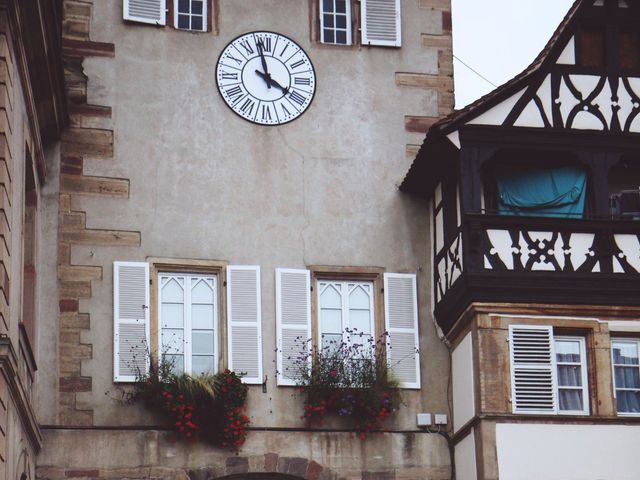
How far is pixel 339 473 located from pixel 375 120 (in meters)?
4.27

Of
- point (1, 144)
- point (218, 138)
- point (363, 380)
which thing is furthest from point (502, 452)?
point (1, 144)

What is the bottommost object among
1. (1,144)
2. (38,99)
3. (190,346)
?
(190,346)

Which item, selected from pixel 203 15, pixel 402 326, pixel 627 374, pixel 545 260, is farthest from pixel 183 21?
pixel 627 374

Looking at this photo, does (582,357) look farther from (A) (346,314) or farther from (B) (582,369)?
(A) (346,314)

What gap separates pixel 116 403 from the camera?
19.1m

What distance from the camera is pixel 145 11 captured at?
20.6 meters

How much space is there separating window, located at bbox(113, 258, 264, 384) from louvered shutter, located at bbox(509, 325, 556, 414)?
280 cm

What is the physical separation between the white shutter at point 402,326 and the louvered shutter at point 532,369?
1.43m

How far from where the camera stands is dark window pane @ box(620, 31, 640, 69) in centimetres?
2078

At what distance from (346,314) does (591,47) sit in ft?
13.8

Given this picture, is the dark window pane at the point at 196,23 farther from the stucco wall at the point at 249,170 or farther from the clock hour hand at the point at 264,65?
the clock hour hand at the point at 264,65

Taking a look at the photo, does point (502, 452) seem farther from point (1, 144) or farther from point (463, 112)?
point (1, 144)

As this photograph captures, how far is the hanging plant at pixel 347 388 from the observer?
63.9ft

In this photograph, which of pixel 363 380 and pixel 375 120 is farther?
pixel 375 120
